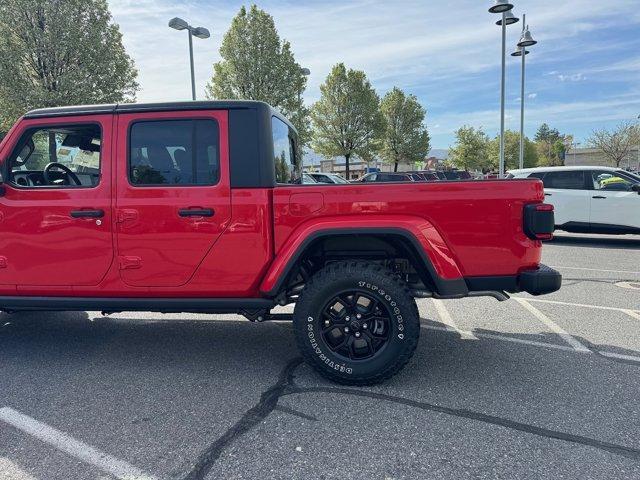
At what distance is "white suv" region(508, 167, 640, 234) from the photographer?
30.7ft

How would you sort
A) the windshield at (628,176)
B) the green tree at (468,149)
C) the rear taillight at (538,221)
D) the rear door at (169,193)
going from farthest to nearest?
the green tree at (468,149) → the windshield at (628,176) → the rear door at (169,193) → the rear taillight at (538,221)

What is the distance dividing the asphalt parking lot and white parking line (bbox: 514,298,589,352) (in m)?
0.03

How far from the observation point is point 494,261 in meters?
3.13

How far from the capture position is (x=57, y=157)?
11.9ft

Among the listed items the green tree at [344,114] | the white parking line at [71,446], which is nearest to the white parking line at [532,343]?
the white parking line at [71,446]

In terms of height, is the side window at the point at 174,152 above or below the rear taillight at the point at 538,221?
above

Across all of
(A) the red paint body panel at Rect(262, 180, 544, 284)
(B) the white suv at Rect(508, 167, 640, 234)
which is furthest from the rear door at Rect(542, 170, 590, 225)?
(A) the red paint body panel at Rect(262, 180, 544, 284)

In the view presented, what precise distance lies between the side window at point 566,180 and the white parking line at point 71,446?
10.2 m

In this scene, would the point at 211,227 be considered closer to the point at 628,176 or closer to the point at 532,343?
the point at 532,343

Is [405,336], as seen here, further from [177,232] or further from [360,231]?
[177,232]

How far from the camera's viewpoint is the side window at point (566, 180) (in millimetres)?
9891

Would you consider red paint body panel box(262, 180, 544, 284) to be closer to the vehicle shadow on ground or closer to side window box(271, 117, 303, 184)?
side window box(271, 117, 303, 184)

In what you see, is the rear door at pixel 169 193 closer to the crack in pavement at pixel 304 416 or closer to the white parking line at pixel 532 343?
the crack in pavement at pixel 304 416

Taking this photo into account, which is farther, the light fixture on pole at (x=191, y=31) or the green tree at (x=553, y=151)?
the green tree at (x=553, y=151)
